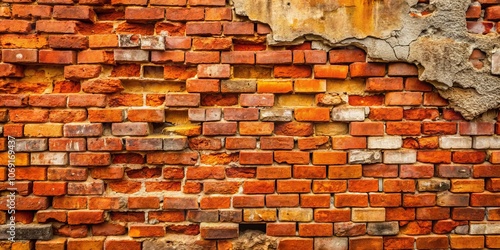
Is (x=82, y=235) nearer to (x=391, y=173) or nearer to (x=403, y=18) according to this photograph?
(x=391, y=173)

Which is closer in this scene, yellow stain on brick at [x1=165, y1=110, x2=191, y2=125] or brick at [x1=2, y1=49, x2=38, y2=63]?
brick at [x1=2, y1=49, x2=38, y2=63]

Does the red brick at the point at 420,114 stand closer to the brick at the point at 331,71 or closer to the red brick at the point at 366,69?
the red brick at the point at 366,69

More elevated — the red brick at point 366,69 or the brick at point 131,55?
the brick at point 131,55

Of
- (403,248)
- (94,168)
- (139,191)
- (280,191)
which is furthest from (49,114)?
(403,248)

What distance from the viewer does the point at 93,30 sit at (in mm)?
2068

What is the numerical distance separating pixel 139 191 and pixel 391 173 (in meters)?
1.54

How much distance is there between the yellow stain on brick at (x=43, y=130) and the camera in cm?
202

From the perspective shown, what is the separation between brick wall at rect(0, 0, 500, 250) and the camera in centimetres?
203

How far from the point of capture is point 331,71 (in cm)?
206

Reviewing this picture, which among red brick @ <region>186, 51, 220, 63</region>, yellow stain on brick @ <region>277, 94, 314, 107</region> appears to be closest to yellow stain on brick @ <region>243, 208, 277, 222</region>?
yellow stain on brick @ <region>277, 94, 314, 107</region>

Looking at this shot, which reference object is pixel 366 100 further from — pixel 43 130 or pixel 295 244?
pixel 43 130

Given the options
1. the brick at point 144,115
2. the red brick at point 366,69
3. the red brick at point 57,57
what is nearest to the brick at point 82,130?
the brick at point 144,115

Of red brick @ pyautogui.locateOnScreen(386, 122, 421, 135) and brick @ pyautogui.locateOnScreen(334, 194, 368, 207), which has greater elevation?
red brick @ pyautogui.locateOnScreen(386, 122, 421, 135)

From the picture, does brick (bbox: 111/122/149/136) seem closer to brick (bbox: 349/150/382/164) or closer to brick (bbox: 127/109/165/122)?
brick (bbox: 127/109/165/122)
